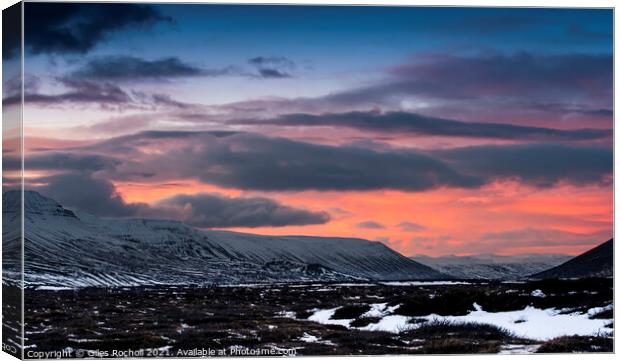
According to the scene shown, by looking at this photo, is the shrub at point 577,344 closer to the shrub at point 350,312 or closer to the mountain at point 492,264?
the mountain at point 492,264

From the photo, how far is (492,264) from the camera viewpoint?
1430 inches

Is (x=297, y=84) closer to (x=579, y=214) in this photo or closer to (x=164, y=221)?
(x=164, y=221)

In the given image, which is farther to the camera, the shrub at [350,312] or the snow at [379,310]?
the shrub at [350,312]

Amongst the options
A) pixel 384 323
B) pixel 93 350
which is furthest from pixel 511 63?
pixel 93 350

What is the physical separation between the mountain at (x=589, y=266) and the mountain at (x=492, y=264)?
0.79 feet

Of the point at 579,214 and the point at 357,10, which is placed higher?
the point at 357,10

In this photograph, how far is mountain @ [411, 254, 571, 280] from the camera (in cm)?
3541

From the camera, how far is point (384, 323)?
3569 cm

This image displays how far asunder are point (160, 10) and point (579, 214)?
1461cm

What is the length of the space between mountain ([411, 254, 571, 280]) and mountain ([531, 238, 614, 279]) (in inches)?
9.4

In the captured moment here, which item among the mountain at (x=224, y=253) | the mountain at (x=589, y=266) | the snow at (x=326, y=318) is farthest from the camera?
the snow at (x=326, y=318)

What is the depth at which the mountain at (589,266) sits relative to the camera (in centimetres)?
3444

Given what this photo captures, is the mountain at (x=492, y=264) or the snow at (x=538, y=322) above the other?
the mountain at (x=492, y=264)

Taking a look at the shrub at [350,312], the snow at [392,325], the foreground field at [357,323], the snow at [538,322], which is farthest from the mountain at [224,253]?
the snow at [538,322]
